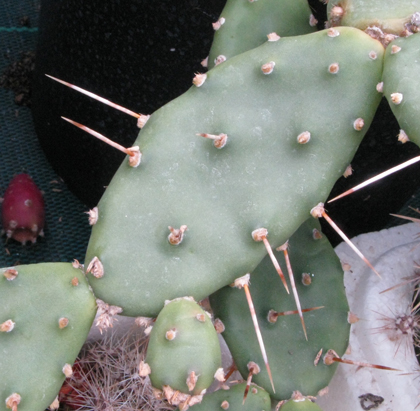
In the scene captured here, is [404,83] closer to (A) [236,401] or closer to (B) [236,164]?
(B) [236,164]

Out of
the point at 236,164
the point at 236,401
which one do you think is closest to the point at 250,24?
the point at 236,164

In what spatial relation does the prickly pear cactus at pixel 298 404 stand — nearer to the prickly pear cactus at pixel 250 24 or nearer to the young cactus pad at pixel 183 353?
the young cactus pad at pixel 183 353

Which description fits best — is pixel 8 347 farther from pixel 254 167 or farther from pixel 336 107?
pixel 336 107

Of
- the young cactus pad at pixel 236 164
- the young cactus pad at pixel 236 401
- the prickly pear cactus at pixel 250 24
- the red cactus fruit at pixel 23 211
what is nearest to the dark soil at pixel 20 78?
the red cactus fruit at pixel 23 211

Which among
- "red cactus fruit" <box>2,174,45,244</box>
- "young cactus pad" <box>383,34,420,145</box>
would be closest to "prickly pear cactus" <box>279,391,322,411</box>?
"young cactus pad" <box>383,34,420,145</box>

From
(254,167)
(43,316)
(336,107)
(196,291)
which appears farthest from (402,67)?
(43,316)

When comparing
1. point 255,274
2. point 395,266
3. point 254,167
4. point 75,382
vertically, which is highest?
point 254,167
